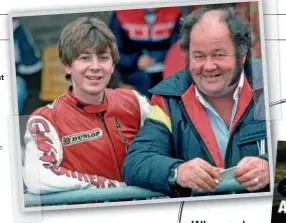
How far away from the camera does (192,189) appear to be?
14.5ft

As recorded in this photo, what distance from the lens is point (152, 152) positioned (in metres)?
4.41

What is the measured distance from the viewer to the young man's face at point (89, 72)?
4.39 meters

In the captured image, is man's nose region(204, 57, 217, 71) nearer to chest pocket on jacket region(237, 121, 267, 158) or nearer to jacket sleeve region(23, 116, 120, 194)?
chest pocket on jacket region(237, 121, 267, 158)

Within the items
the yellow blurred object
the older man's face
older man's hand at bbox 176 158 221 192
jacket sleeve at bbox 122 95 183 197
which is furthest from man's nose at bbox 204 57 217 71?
the yellow blurred object

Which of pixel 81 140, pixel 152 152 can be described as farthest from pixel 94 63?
pixel 152 152

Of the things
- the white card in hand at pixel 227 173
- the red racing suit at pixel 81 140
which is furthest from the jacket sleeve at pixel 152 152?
the white card in hand at pixel 227 173

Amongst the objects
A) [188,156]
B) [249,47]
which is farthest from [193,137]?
[249,47]

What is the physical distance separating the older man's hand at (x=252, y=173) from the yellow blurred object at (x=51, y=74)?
2.35 feet

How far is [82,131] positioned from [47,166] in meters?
0.18

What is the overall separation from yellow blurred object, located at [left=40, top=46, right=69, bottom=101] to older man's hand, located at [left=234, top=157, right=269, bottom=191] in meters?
0.72

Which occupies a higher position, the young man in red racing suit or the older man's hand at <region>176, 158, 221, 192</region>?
the young man in red racing suit

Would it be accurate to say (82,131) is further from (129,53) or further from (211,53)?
(211,53)

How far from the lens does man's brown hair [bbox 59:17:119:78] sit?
4387 millimetres

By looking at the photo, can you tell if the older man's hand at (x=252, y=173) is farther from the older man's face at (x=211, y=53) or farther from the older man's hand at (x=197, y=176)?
the older man's face at (x=211, y=53)
